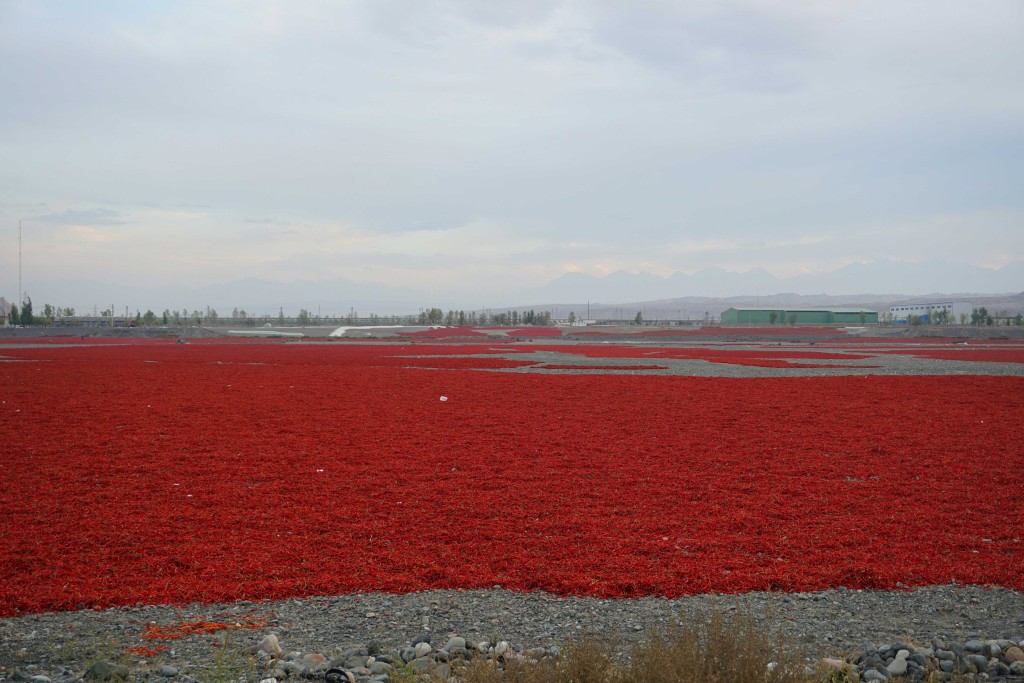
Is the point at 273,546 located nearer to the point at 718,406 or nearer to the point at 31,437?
the point at 31,437

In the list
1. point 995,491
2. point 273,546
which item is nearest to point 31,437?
point 273,546

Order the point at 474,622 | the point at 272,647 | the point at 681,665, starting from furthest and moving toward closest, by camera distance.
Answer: the point at 474,622 < the point at 272,647 < the point at 681,665

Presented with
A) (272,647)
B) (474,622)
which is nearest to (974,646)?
(474,622)

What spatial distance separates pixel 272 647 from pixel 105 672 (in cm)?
98

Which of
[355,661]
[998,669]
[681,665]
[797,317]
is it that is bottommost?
[998,669]

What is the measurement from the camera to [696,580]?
6.14 meters

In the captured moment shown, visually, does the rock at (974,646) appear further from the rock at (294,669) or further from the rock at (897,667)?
the rock at (294,669)

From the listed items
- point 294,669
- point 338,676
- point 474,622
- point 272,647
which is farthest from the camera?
point 474,622

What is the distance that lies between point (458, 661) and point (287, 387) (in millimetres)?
19945

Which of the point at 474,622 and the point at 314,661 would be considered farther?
the point at 474,622

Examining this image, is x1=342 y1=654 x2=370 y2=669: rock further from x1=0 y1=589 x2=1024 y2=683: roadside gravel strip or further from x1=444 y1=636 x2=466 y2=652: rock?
x1=444 y1=636 x2=466 y2=652: rock

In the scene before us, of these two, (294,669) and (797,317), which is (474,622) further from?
(797,317)

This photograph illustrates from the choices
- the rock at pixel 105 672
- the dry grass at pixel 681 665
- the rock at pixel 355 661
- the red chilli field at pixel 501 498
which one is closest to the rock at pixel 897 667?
the dry grass at pixel 681 665

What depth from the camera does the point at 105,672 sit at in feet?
14.6
